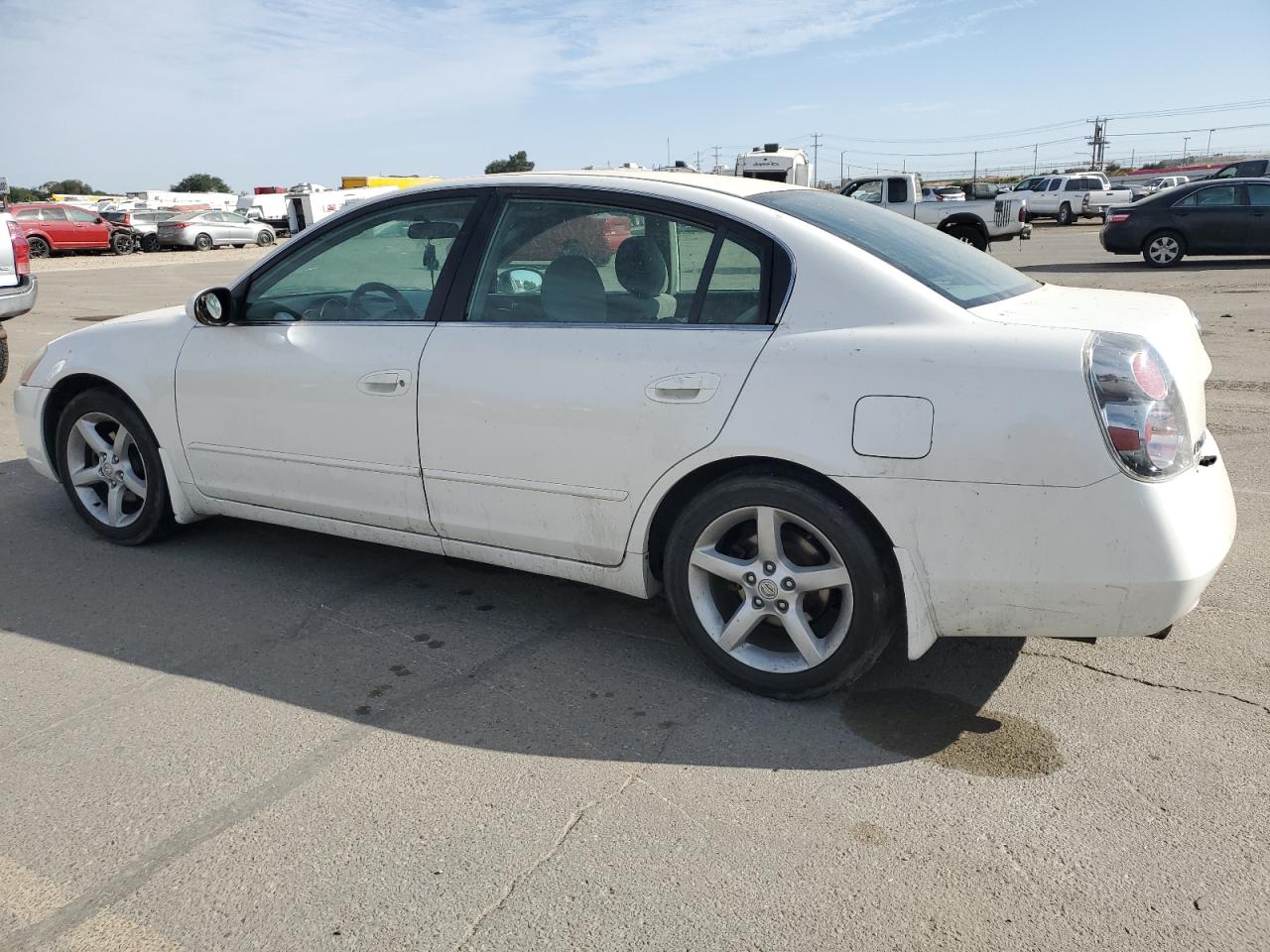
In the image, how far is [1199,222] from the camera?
17.6 meters

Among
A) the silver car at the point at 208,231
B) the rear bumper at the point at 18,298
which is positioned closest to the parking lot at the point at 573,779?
the rear bumper at the point at 18,298

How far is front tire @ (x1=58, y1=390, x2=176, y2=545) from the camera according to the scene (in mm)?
4723

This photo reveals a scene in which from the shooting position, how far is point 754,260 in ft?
11.0

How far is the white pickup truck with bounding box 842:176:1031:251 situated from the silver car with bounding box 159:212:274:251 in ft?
74.8

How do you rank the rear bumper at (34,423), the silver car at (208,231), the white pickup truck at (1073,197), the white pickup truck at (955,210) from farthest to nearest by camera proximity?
the white pickup truck at (1073,197) < the silver car at (208,231) < the white pickup truck at (955,210) < the rear bumper at (34,423)

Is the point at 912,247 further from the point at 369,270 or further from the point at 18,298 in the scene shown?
the point at 18,298

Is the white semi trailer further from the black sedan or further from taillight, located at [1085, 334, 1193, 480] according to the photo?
taillight, located at [1085, 334, 1193, 480]

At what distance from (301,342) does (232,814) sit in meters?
1.93

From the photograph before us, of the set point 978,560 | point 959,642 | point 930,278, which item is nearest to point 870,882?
point 978,560

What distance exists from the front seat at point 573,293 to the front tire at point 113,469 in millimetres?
2070

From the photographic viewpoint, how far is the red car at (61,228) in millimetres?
30547

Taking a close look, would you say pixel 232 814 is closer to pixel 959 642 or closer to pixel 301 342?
pixel 301 342

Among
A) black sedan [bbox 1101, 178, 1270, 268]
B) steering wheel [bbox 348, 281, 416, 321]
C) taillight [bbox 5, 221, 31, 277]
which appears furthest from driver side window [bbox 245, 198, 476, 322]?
black sedan [bbox 1101, 178, 1270, 268]

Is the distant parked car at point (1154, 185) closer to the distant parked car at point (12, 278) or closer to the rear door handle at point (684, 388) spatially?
the distant parked car at point (12, 278)
